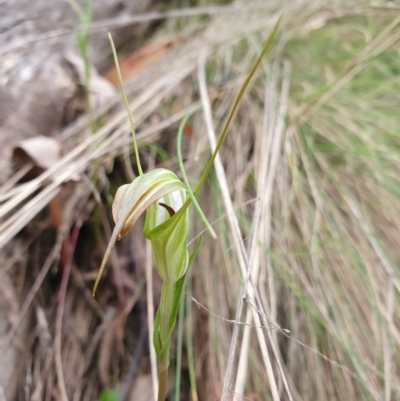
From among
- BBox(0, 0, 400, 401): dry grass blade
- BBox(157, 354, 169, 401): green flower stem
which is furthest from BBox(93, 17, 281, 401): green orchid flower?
BBox(0, 0, 400, 401): dry grass blade

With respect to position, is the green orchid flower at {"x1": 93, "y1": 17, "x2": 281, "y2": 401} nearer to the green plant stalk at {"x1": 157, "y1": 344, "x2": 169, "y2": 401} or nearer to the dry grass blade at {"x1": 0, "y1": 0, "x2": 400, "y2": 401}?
the green plant stalk at {"x1": 157, "y1": 344, "x2": 169, "y2": 401}

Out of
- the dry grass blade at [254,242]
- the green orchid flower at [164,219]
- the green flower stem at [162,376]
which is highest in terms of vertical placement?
the dry grass blade at [254,242]

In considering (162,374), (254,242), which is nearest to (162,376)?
(162,374)

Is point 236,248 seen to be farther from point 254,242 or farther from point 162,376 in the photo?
point 162,376

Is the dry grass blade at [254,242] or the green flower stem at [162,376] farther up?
the dry grass blade at [254,242]

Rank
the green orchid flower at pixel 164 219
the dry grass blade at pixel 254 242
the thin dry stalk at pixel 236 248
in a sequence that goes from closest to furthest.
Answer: the green orchid flower at pixel 164 219 < the thin dry stalk at pixel 236 248 < the dry grass blade at pixel 254 242

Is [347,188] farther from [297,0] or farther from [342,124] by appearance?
[297,0]

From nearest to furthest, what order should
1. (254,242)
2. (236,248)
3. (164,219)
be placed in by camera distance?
(164,219) < (254,242) < (236,248)

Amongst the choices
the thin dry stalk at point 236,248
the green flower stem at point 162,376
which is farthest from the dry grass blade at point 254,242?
the green flower stem at point 162,376

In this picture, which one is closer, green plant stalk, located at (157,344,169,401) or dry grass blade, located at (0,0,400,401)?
green plant stalk, located at (157,344,169,401)

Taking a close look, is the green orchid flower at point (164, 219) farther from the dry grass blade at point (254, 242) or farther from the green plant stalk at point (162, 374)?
the dry grass blade at point (254, 242)

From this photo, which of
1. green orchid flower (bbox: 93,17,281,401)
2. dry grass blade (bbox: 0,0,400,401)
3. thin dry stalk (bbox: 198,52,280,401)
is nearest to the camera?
green orchid flower (bbox: 93,17,281,401)

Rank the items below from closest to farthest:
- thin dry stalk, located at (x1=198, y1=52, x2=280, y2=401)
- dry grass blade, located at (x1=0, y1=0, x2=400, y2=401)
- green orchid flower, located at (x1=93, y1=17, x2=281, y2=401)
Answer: green orchid flower, located at (x1=93, y1=17, x2=281, y2=401)
thin dry stalk, located at (x1=198, y1=52, x2=280, y2=401)
dry grass blade, located at (x1=0, y1=0, x2=400, y2=401)
